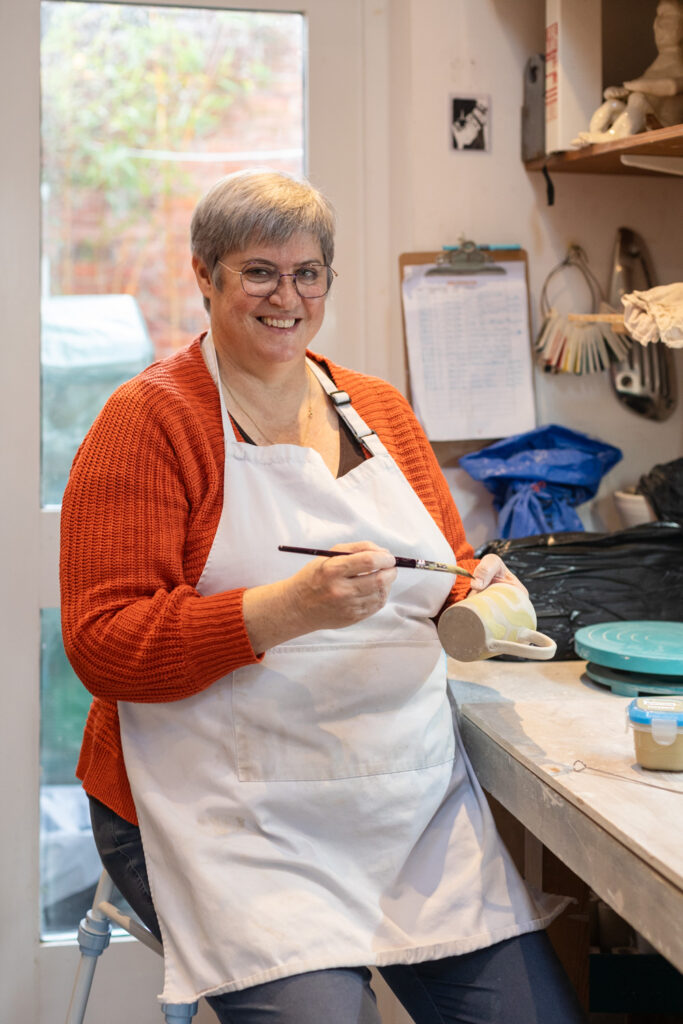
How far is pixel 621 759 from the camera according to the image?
1186mm

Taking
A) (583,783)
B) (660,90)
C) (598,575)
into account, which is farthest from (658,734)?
(660,90)

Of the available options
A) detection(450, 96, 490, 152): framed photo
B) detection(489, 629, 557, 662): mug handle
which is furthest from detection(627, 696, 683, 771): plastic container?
detection(450, 96, 490, 152): framed photo

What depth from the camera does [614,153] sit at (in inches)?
70.3

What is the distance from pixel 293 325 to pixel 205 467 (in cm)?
23

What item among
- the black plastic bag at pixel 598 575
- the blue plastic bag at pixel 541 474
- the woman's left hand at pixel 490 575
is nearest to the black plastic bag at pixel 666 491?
the black plastic bag at pixel 598 575

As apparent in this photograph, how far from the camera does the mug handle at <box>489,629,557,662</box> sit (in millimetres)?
1261

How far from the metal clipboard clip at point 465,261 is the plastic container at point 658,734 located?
1.07 metres

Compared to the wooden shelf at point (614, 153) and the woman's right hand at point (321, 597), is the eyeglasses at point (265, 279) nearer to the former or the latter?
the woman's right hand at point (321, 597)

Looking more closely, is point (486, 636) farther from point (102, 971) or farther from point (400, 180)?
point (102, 971)

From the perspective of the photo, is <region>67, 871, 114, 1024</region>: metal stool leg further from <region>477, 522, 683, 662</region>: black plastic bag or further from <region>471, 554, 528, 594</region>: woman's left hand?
<region>477, 522, 683, 662</region>: black plastic bag

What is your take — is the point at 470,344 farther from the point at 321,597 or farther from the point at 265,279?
the point at 321,597

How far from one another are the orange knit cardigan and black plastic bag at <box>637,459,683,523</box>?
0.85 metres

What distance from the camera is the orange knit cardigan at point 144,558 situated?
1178 mm

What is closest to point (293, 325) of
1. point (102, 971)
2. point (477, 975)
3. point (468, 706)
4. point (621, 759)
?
point (468, 706)
